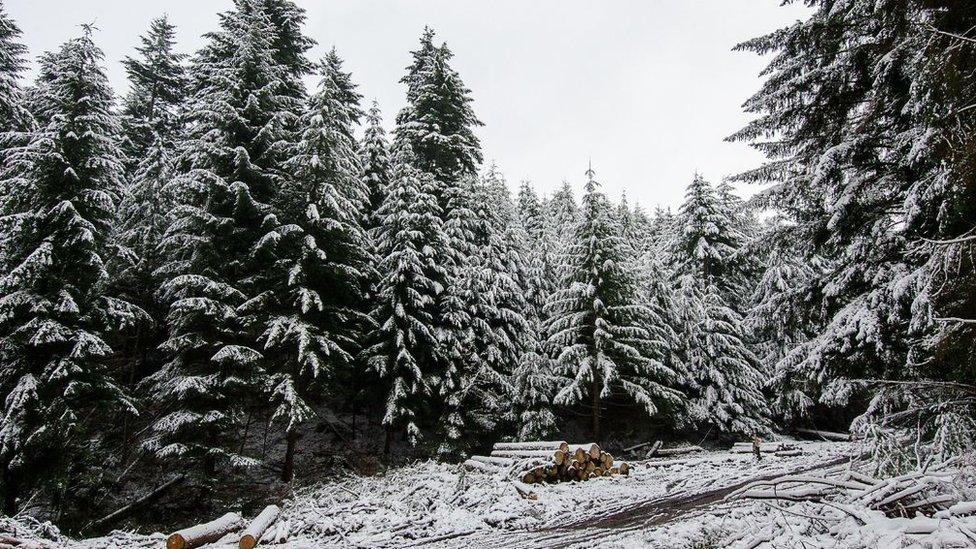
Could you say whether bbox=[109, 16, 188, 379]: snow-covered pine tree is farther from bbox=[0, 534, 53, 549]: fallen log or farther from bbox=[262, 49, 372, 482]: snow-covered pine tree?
bbox=[0, 534, 53, 549]: fallen log

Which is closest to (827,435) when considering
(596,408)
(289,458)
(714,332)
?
(714,332)

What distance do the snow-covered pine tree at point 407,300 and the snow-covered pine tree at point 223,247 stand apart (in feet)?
14.6

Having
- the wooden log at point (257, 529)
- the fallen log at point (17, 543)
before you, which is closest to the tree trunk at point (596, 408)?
the wooden log at point (257, 529)

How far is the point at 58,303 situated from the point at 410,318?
1052 cm

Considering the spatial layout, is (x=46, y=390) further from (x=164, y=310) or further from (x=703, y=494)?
(x=703, y=494)

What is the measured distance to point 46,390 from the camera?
41.6 ft

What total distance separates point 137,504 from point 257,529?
687 cm

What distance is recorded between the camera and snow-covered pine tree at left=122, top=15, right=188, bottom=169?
24969 mm

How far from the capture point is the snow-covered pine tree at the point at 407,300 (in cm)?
1859

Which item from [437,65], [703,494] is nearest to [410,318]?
[703,494]

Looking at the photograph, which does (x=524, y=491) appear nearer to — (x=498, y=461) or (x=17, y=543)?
(x=498, y=461)

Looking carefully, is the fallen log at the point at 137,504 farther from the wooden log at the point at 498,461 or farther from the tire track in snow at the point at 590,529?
the tire track in snow at the point at 590,529

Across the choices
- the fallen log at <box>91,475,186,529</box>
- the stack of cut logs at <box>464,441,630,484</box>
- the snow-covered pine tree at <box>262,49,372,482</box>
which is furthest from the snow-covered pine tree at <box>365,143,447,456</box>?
the fallen log at <box>91,475,186,529</box>

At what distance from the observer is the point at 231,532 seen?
10266 mm
